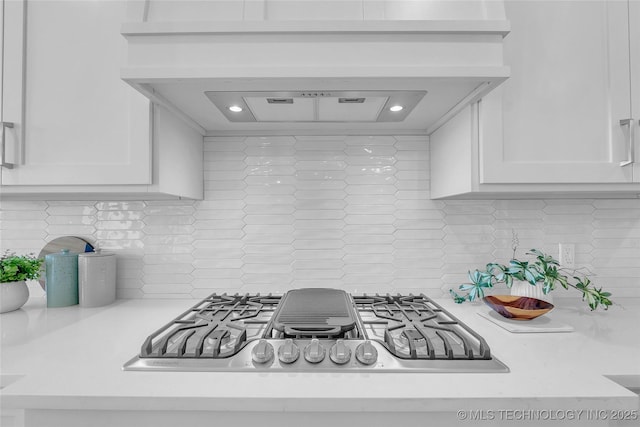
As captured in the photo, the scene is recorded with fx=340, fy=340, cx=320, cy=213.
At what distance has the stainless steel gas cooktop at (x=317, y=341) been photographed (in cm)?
75

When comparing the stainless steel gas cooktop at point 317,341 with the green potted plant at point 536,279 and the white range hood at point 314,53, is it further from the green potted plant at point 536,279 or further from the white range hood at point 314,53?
the white range hood at point 314,53

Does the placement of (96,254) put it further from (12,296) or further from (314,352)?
(314,352)

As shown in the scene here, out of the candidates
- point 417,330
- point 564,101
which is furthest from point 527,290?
point 564,101

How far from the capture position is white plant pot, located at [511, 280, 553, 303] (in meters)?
1.14

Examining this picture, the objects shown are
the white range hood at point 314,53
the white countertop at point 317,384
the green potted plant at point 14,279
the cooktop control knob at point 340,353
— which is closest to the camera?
the white countertop at point 317,384

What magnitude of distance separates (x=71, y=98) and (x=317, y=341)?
1.07 metres

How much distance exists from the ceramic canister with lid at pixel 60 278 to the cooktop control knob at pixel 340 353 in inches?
43.5

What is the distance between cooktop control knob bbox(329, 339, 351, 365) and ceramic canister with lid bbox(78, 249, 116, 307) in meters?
1.01

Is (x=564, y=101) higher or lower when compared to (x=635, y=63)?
lower

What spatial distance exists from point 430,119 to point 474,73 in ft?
1.33

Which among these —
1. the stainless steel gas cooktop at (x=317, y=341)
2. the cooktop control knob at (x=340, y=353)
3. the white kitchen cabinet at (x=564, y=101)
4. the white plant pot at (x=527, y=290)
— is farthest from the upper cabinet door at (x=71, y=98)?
the white plant pot at (x=527, y=290)

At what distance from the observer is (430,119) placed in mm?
1274

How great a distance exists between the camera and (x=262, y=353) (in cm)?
76

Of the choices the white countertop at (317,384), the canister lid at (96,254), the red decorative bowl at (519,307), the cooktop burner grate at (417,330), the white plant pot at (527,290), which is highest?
the canister lid at (96,254)
